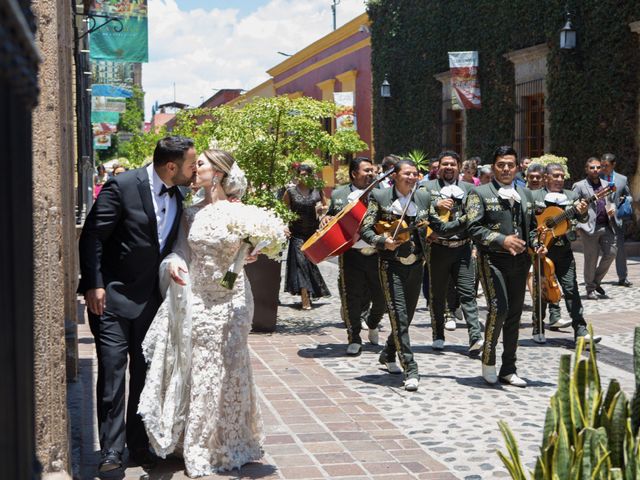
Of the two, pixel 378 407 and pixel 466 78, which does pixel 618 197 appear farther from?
pixel 466 78

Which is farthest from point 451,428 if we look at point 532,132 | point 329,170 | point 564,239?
point 329,170

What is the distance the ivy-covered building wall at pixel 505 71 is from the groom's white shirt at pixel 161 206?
44.6 ft

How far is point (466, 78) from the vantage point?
75.3ft

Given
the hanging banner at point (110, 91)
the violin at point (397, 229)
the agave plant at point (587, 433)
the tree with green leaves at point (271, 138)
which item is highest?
the hanging banner at point (110, 91)

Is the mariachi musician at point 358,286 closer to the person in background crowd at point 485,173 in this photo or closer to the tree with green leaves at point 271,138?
the tree with green leaves at point 271,138

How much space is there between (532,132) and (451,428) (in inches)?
632

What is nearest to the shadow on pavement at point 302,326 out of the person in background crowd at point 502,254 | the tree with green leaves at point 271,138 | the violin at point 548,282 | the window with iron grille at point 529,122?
the tree with green leaves at point 271,138

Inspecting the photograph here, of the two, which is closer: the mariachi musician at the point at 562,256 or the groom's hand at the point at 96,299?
the groom's hand at the point at 96,299

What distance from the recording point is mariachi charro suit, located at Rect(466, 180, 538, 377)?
7391 millimetres

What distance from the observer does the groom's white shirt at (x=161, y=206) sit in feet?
17.3

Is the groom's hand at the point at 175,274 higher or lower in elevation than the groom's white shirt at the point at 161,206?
lower

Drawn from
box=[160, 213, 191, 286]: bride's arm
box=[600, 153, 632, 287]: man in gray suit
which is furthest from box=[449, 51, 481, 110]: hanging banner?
box=[160, 213, 191, 286]: bride's arm

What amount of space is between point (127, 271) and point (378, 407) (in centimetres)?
241

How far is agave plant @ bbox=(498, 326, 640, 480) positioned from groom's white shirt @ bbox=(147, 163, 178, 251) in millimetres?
2580
